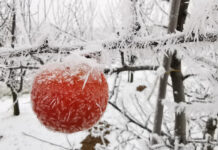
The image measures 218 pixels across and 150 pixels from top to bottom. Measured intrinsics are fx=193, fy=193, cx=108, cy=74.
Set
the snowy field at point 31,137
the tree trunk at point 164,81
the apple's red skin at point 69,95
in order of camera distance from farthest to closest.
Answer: the snowy field at point 31,137
the tree trunk at point 164,81
the apple's red skin at point 69,95

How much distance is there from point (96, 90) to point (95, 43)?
23cm

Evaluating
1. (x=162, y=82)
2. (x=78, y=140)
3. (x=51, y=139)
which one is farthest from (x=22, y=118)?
(x=162, y=82)

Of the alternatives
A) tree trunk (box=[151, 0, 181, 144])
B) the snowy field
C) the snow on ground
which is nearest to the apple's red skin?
tree trunk (box=[151, 0, 181, 144])

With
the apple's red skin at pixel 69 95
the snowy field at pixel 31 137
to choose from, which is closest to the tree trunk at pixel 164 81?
the apple's red skin at pixel 69 95

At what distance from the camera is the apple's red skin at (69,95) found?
2.13 ft

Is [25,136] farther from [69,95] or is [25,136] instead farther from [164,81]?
[69,95]

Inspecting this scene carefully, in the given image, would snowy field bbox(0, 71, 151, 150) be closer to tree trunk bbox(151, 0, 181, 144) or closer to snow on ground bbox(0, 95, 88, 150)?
snow on ground bbox(0, 95, 88, 150)

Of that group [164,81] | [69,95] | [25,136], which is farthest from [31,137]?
[69,95]

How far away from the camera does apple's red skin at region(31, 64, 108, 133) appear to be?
648mm

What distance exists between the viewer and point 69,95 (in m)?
0.65

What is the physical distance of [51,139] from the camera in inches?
295

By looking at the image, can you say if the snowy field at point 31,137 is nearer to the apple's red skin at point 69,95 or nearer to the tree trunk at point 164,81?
the tree trunk at point 164,81

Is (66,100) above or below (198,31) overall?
below

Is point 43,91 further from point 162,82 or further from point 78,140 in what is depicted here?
point 78,140
